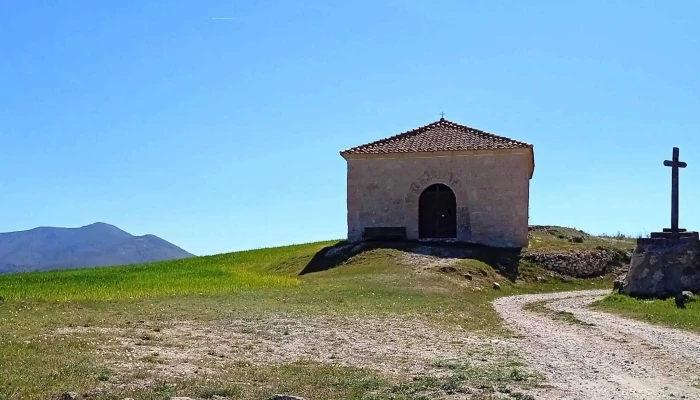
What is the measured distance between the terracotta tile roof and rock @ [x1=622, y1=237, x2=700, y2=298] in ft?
35.4

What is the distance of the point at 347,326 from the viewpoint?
13133mm

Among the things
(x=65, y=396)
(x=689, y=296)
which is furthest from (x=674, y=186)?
(x=65, y=396)

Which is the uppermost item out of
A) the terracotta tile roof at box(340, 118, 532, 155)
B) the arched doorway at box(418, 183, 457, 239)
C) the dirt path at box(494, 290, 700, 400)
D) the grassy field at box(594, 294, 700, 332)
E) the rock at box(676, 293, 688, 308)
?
the terracotta tile roof at box(340, 118, 532, 155)

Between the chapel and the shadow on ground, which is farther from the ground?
the chapel

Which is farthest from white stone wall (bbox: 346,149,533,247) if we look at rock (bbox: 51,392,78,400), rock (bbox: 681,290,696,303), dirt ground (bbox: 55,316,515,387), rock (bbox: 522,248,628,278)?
rock (bbox: 51,392,78,400)

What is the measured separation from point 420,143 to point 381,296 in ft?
44.8

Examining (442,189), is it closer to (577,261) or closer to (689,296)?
(577,261)

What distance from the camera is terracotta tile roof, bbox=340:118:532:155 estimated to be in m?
29.8

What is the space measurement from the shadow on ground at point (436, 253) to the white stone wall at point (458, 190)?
1140 mm

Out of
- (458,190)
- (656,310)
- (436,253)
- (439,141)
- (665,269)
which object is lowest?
(656,310)

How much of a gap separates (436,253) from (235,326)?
1527 cm

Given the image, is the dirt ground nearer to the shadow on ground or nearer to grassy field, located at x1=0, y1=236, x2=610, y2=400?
grassy field, located at x1=0, y1=236, x2=610, y2=400

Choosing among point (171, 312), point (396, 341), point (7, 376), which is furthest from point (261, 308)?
point (7, 376)

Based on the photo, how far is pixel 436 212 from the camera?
30.6 meters
